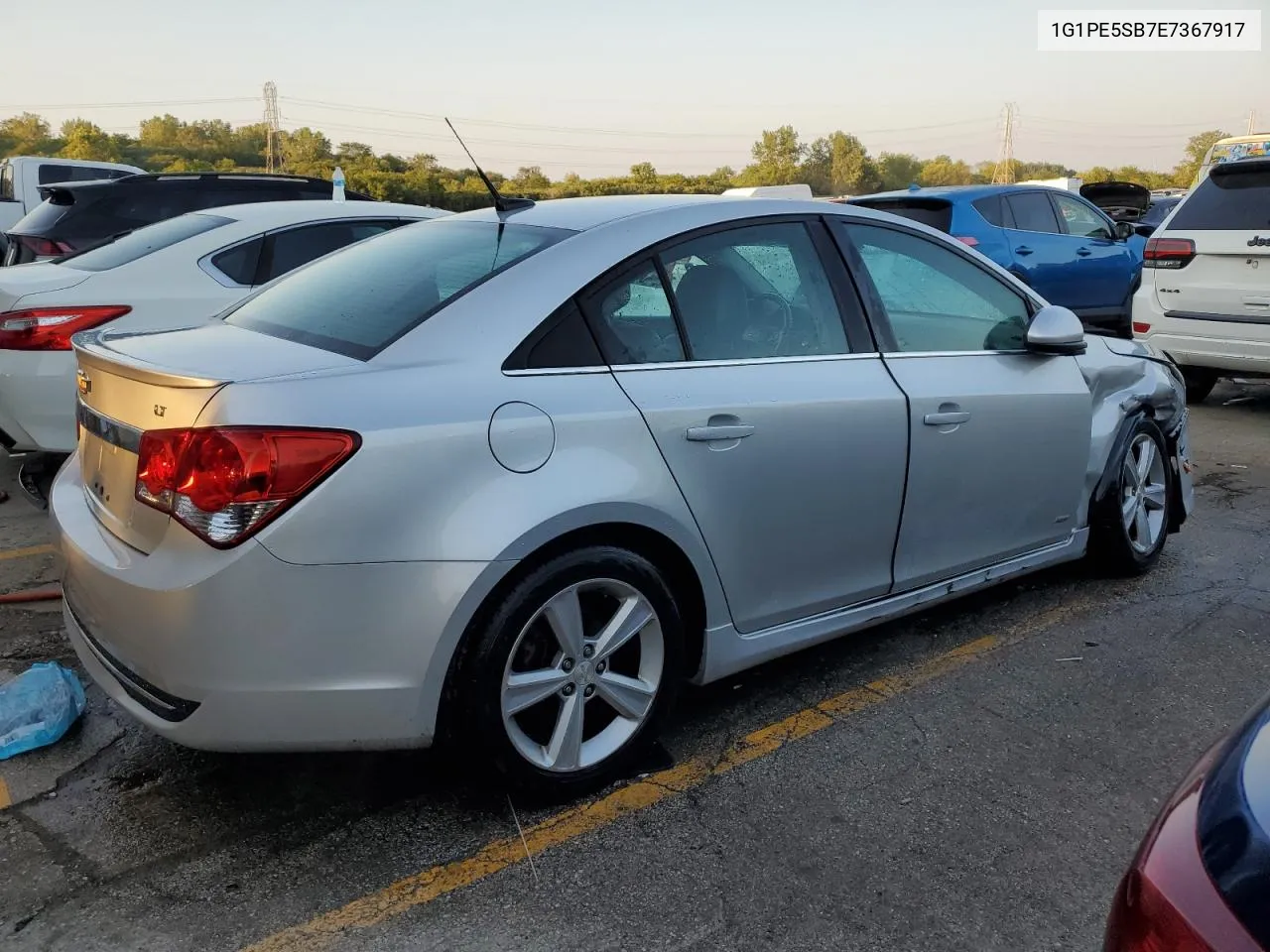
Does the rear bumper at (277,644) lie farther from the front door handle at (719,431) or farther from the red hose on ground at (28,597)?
the red hose on ground at (28,597)

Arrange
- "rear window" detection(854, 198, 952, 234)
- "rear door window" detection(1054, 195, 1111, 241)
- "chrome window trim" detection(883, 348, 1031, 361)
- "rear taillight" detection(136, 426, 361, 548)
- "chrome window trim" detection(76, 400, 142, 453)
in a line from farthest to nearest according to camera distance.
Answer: "rear door window" detection(1054, 195, 1111, 241)
"rear window" detection(854, 198, 952, 234)
"chrome window trim" detection(883, 348, 1031, 361)
"chrome window trim" detection(76, 400, 142, 453)
"rear taillight" detection(136, 426, 361, 548)

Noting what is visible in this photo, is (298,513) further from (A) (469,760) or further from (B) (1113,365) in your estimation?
(B) (1113,365)

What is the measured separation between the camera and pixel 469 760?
8.90 ft

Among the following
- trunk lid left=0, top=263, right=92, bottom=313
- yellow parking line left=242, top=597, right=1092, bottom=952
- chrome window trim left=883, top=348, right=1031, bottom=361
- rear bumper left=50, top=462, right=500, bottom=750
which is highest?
Result: trunk lid left=0, top=263, right=92, bottom=313

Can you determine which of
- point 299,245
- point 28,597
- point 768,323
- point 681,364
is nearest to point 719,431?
point 681,364

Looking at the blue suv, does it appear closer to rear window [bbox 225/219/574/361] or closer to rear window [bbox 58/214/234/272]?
rear window [bbox 58/214/234/272]

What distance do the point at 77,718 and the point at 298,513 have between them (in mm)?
1451

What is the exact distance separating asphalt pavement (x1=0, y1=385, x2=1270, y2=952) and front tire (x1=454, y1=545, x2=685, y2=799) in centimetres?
14

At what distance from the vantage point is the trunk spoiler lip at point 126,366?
97.7 inches

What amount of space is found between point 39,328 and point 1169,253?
727 cm

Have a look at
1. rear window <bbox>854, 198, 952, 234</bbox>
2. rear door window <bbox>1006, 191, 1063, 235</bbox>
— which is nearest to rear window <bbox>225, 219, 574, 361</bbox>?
rear window <bbox>854, 198, 952, 234</bbox>

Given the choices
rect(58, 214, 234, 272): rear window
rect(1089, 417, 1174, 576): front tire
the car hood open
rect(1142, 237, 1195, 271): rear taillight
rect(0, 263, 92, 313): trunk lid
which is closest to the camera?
rect(1089, 417, 1174, 576): front tire

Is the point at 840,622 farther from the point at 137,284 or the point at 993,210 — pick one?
the point at 993,210

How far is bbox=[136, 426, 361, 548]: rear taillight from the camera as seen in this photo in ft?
7.77
